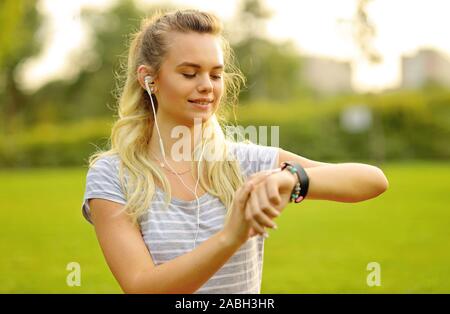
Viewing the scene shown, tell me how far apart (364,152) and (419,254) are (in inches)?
919

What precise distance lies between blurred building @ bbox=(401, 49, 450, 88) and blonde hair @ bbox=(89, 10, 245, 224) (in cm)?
4613

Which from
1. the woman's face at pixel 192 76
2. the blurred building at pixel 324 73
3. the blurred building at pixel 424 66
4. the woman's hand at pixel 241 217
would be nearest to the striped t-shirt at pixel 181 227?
the woman's face at pixel 192 76

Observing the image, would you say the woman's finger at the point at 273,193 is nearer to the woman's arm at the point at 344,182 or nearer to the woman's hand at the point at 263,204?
the woman's hand at the point at 263,204

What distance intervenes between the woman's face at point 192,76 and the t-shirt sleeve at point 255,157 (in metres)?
0.20

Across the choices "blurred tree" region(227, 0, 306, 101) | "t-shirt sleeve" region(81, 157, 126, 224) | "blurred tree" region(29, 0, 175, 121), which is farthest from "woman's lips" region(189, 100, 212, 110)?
"blurred tree" region(227, 0, 306, 101)

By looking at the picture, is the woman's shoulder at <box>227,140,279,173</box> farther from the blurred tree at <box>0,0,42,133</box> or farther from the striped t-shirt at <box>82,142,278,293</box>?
the blurred tree at <box>0,0,42,133</box>

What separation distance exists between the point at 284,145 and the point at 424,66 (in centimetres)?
2631

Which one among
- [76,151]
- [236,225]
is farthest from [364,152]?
[236,225]

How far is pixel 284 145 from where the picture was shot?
29.8m

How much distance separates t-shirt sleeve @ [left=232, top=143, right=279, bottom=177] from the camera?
2.46 meters

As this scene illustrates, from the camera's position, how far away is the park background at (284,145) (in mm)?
7102

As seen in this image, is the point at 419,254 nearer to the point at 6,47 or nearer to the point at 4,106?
the point at 6,47

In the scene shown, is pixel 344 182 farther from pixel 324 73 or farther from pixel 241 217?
pixel 324 73

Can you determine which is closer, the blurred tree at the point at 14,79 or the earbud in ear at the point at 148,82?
the earbud in ear at the point at 148,82
